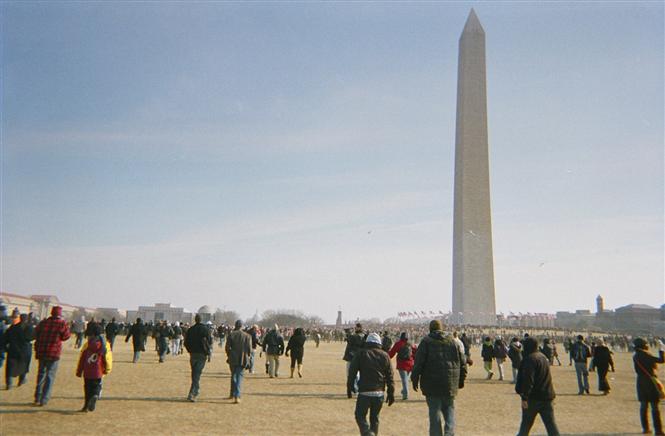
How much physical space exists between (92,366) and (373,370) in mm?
5325

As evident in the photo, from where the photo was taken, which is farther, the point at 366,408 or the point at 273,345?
the point at 273,345

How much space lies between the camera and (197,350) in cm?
1122

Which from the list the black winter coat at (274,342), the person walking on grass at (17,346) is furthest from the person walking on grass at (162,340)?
the person walking on grass at (17,346)

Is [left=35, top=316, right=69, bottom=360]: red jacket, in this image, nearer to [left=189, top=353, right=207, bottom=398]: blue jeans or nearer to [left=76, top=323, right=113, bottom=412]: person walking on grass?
[left=76, top=323, right=113, bottom=412]: person walking on grass

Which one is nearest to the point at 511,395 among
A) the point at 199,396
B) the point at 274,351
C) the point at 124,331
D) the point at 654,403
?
the point at 654,403

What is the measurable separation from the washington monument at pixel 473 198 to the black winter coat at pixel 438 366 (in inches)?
2279

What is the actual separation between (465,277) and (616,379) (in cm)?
4346

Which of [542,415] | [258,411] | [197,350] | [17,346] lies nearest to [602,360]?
[542,415]

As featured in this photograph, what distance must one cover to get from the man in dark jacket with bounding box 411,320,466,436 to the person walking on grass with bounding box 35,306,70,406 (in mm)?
6672

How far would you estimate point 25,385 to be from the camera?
40.0ft

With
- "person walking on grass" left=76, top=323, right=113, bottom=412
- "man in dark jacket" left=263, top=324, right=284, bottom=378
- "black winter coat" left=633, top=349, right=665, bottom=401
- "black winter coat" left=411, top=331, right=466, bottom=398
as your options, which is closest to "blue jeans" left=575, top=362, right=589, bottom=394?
"black winter coat" left=633, top=349, right=665, bottom=401

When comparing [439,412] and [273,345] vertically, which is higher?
[273,345]

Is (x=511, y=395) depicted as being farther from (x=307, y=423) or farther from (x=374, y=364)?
(x=374, y=364)

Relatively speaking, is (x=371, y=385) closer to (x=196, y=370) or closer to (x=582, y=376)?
(x=196, y=370)
